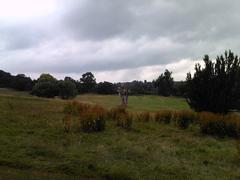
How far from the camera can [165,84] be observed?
119 m

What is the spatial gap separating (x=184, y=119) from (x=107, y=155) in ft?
30.4

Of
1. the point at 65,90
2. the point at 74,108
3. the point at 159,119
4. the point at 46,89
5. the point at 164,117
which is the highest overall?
the point at 46,89

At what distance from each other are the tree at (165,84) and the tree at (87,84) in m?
22.8

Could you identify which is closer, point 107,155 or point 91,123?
point 107,155

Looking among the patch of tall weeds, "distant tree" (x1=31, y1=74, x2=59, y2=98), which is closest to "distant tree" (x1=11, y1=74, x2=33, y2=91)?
"distant tree" (x1=31, y1=74, x2=59, y2=98)

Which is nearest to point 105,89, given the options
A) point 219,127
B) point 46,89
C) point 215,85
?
point 46,89

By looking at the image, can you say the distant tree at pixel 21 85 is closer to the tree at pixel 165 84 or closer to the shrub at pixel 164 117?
the tree at pixel 165 84

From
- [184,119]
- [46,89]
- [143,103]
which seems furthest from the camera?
[46,89]

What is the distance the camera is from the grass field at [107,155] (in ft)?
26.9

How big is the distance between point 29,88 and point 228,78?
59.4 meters

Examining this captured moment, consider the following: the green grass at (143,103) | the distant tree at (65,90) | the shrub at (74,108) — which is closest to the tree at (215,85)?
the shrub at (74,108)

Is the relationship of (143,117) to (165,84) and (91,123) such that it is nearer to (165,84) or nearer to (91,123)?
(91,123)

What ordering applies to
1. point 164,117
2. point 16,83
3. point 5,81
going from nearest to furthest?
point 164,117 → point 16,83 → point 5,81

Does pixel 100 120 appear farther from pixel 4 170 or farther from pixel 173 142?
pixel 4 170
